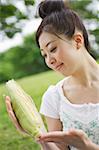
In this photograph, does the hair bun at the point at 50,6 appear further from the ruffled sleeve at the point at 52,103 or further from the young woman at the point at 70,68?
the ruffled sleeve at the point at 52,103

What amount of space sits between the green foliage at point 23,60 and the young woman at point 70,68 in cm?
420

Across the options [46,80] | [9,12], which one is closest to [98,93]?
[9,12]

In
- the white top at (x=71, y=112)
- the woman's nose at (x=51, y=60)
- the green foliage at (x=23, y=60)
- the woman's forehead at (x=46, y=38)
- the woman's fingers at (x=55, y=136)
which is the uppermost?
the woman's forehead at (x=46, y=38)

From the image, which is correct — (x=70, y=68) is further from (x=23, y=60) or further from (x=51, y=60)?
(x=23, y=60)

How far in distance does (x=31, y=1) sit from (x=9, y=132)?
2.90 feet

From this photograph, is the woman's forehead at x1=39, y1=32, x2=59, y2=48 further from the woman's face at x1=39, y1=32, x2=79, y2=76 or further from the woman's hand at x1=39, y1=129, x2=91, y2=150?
the woman's hand at x1=39, y1=129, x2=91, y2=150

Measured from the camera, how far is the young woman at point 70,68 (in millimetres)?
1119

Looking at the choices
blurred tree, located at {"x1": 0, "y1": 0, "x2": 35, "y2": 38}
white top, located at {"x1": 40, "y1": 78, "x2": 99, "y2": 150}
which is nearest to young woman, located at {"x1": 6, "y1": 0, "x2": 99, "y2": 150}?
white top, located at {"x1": 40, "y1": 78, "x2": 99, "y2": 150}

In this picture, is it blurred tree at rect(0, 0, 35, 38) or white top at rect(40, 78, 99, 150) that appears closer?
white top at rect(40, 78, 99, 150)

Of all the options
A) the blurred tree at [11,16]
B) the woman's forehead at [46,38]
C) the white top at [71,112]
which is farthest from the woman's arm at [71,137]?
the blurred tree at [11,16]

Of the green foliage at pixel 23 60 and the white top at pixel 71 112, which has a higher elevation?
the white top at pixel 71 112

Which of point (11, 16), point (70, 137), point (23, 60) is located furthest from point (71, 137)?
point (23, 60)

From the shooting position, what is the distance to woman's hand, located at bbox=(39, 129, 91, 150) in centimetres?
100

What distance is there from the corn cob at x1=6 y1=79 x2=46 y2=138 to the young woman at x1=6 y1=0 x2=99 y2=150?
0.07ft
